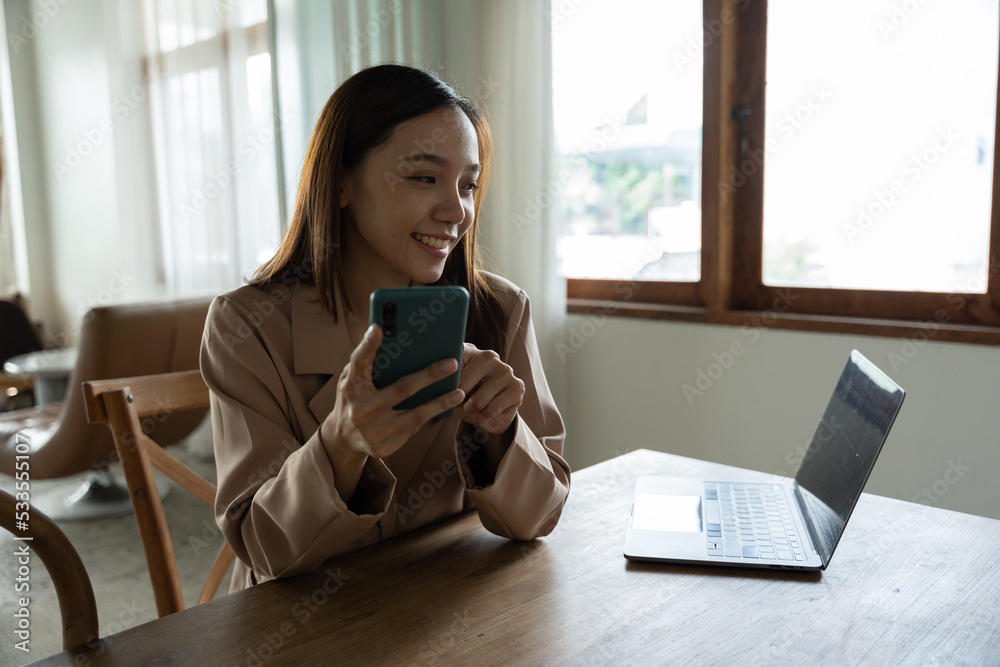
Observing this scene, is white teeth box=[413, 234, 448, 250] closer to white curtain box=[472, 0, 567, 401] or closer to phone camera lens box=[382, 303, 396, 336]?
phone camera lens box=[382, 303, 396, 336]

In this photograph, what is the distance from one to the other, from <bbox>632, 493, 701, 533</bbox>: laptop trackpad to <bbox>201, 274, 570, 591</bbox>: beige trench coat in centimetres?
11

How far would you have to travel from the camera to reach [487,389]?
0.87 metres

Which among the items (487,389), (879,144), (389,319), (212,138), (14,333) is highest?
(212,138)

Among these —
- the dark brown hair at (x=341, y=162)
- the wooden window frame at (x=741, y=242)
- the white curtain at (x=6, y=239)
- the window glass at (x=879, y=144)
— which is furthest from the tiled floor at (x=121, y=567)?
the white curtain at (x=6, y=239)

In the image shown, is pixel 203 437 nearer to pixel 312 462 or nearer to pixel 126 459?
pixel 126 459

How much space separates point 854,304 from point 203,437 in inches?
126

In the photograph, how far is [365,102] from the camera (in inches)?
42.8

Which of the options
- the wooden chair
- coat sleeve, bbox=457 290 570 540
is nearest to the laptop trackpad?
coat sleeve, bbox=457 290 570 540

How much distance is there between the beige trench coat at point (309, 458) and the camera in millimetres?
846

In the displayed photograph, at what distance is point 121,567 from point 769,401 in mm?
2162

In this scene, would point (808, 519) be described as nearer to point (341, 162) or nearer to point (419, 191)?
point (419, 191)

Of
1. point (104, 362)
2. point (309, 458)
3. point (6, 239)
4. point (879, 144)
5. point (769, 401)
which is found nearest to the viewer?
point (309, 458)

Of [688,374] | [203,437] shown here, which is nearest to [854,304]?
[688,374]

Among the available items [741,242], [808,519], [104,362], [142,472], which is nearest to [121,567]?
[104,362]
